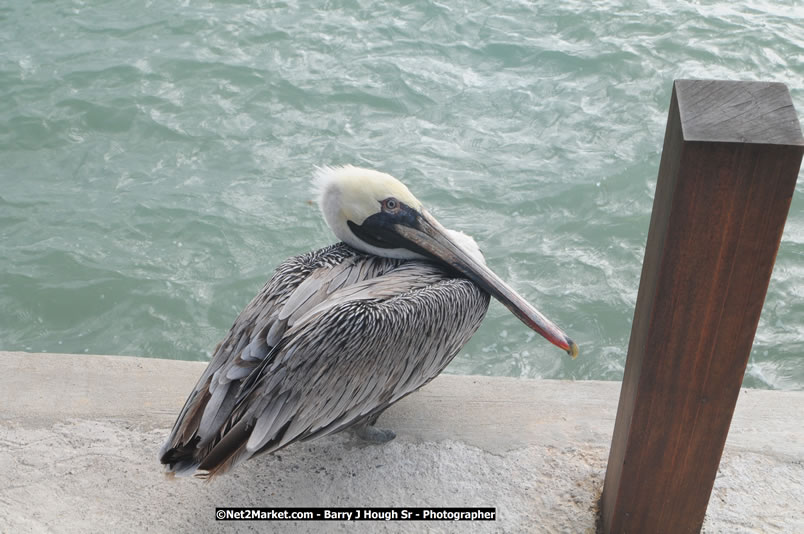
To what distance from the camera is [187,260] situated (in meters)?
5.93

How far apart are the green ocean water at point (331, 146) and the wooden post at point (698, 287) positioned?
262 centimetres

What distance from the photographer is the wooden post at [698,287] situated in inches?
73.2

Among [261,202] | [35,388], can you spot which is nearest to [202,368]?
[35,388]

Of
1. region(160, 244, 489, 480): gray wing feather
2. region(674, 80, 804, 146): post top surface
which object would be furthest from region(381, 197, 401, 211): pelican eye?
region(674, 80, 804, 146): post top surface

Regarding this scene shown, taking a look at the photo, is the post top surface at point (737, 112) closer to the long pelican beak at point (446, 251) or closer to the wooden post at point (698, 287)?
the wooden post at point (698, 287)

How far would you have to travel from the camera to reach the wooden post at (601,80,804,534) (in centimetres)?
186

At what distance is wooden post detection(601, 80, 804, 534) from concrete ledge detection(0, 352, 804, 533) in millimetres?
412

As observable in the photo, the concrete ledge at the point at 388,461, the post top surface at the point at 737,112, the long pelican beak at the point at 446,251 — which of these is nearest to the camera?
the post top surface at the point at 737,112

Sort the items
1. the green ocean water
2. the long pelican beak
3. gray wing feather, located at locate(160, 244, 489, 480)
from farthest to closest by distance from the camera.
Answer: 1. the green ocean water
2. the long pelican beak
3. gray wing feather, located at locate(160, 244, 489, 480)

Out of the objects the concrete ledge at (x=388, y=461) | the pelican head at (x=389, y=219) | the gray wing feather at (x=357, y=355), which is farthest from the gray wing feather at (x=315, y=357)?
the concrete ledge at (x=388, y=461)

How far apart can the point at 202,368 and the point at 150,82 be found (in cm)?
512

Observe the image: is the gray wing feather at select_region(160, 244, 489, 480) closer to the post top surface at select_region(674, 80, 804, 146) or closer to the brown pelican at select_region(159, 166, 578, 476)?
the brown pelican at select_region(159, 166, 578, 476)

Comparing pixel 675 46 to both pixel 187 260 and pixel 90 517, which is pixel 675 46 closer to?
pixel 187 260

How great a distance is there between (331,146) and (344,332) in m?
4.54
